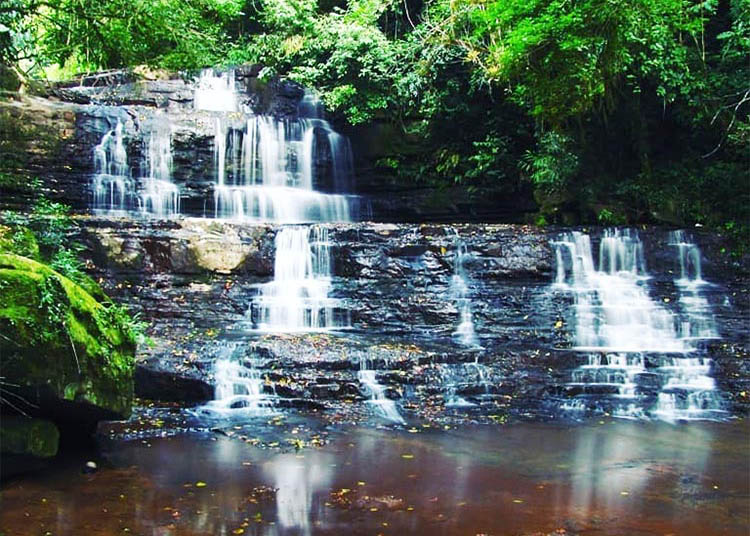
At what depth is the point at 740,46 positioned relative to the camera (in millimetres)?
13461

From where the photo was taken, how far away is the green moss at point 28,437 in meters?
5.13

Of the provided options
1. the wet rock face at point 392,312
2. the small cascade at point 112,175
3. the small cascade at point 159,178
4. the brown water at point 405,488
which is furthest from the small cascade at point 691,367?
the small cascade at point 112,175

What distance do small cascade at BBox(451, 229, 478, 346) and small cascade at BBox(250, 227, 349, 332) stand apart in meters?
1.75

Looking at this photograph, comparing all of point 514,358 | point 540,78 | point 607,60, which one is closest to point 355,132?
point 540,78

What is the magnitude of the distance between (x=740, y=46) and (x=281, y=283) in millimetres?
10069

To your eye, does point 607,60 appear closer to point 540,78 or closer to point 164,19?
point 540,78

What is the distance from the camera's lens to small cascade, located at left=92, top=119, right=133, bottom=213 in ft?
44.7

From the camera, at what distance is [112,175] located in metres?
14.0

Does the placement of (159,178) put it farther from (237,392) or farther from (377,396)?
(377,396)

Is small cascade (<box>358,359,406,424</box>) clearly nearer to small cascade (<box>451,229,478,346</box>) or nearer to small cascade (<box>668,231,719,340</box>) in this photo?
small cascade (<box>451,229,478,346</box>)

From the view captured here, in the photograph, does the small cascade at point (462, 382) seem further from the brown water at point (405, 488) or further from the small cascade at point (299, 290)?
the small cascade at point (299, 290)

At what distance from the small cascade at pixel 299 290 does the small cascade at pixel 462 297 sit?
1.75 m

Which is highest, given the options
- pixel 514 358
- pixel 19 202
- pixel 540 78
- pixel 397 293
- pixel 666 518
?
pixel 540 78

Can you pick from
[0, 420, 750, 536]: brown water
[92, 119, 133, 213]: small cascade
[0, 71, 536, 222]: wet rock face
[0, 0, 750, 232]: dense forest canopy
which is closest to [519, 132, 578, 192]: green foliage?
[0, 0, 750, 232]: dense forest canopy
